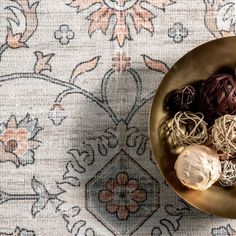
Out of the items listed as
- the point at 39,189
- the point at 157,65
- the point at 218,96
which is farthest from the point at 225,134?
the point at 39,189

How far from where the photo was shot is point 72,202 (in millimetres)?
878

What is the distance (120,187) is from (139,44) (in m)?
0.25

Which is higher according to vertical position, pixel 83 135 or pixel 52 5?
pixel 52 5

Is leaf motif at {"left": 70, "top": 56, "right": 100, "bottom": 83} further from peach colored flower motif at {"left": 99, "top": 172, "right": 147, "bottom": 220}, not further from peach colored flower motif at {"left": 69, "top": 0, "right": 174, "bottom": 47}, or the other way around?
peach colored flower motif at {"left": 99, "top": 172, "right": 147, "bottom": 220}

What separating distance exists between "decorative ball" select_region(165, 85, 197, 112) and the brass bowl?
14 millimetres

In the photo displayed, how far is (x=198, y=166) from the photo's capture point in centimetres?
78

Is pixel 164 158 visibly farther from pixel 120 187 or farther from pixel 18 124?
pixel 18 124

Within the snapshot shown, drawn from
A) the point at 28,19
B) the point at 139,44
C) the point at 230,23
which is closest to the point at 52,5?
the point at 28,19

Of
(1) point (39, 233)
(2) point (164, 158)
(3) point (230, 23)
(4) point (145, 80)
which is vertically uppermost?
(3) point (230, 23)

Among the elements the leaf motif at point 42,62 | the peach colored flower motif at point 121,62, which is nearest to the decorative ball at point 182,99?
the peach colored flower motif at point 121,62

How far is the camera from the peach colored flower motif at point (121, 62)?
91 cm

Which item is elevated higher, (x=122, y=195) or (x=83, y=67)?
(x=83, y=67)

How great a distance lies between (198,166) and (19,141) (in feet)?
1.02

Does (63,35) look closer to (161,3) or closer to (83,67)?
(83,67)
